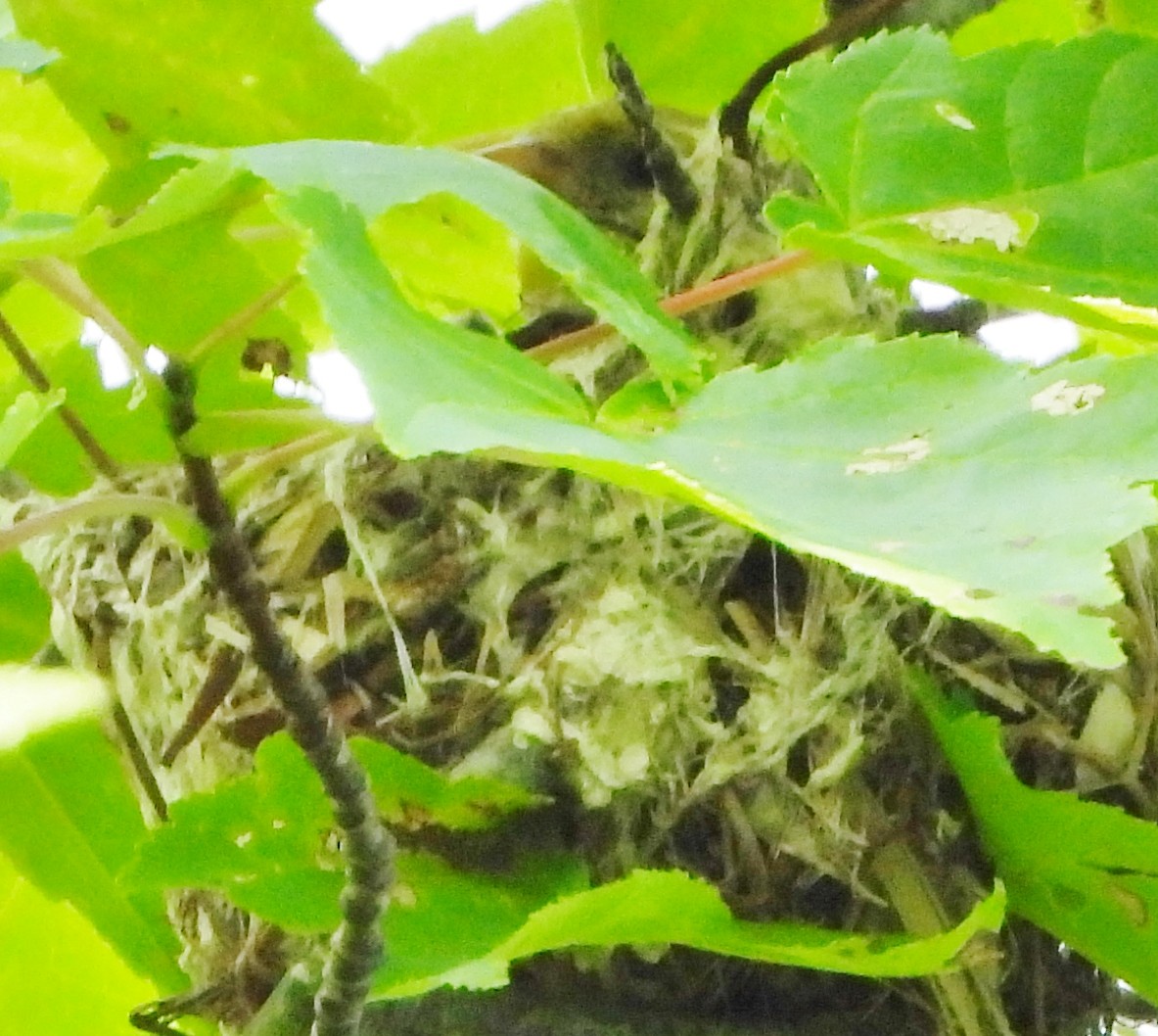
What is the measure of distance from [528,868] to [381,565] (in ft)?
0.53

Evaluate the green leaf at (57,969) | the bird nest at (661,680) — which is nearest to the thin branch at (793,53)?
the bird nest at (661,680)

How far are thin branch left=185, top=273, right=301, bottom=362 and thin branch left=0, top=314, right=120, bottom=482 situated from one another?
0.28 ft

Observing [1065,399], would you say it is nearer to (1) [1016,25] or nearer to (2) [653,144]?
(2) [653,144]

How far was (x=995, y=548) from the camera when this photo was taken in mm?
272

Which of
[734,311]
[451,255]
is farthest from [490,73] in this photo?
[734,311]

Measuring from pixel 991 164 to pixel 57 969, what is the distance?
612mm

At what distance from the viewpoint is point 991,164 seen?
47 centimetres

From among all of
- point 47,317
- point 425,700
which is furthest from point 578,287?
point 47,317

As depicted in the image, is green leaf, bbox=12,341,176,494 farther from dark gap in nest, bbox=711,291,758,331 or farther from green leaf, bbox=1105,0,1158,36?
green leaf, bbox=1105,0,1158,36

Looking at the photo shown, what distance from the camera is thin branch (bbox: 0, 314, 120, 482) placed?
1.75 feet

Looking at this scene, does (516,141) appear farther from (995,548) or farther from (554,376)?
(995,548)

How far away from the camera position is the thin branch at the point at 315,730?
0.39 metres

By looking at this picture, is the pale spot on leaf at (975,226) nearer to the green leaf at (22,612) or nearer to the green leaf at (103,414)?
the green leaf at (103,414)

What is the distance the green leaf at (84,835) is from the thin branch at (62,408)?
0.46ft
